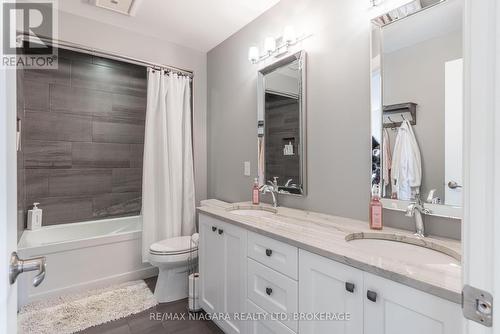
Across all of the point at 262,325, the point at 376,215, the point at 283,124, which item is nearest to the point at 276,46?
the point at 283,124

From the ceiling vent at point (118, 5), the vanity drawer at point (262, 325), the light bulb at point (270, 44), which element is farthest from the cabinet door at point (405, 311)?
the ceiling vent at point (118, 5)

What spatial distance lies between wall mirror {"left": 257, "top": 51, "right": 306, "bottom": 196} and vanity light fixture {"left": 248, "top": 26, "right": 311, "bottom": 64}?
0.09m

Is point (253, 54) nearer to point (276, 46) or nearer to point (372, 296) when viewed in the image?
point (276, 46)

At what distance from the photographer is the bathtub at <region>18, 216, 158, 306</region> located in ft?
6.93

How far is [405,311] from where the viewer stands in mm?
804

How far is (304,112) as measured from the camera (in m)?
1.81

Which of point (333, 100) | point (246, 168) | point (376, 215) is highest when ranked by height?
point (333, 100)

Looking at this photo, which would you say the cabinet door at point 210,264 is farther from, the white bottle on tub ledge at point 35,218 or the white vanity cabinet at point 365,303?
the white bottle on tub ledge at point 35,218

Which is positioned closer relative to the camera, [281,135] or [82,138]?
[281,135]

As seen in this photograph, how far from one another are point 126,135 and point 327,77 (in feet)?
8.51

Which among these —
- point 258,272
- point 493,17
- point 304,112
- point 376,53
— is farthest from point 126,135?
point 493,17

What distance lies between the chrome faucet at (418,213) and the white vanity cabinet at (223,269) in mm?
869

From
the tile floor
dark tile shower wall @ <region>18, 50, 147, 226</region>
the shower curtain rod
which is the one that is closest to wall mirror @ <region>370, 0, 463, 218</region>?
the tile floor

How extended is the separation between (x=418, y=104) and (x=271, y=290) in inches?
47.5
